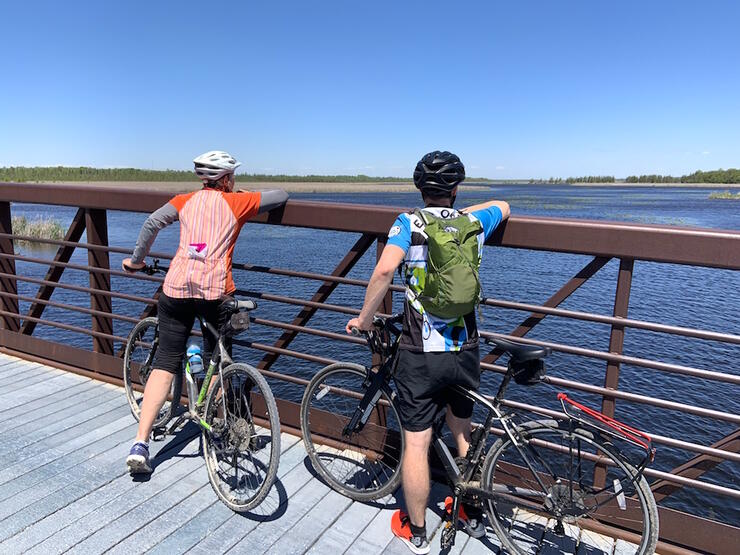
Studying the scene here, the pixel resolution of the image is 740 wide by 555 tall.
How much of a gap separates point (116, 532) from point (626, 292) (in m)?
2.92

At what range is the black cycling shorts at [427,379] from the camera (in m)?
2.51

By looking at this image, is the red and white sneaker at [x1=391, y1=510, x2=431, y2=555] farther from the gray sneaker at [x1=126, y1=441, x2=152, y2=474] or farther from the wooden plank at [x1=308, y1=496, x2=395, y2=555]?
the gray sneaker at [x1=126, y1=441, x2=152, y2=474]

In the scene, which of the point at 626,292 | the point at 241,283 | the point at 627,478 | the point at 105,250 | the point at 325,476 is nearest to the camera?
the point at 627,478

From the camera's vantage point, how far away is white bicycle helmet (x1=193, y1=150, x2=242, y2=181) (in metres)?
3.07

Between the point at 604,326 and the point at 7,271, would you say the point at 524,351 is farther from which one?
the point at 604,326

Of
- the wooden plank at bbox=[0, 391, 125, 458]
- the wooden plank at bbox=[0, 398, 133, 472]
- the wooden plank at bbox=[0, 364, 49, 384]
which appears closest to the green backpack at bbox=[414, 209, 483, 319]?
the wooden plank at bbox=[0, 398, 133, 472]

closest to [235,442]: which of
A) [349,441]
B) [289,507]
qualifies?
[289,507]

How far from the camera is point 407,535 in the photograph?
2752mm

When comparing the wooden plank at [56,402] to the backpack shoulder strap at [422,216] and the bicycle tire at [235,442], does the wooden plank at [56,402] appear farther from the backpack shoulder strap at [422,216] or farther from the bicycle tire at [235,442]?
the backpack shoulder strap at [422,216]

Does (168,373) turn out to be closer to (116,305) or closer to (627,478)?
(627,478)

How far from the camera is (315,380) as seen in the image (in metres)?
3.28

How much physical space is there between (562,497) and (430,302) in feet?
3.60

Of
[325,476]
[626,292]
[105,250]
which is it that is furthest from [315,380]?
[105,250]

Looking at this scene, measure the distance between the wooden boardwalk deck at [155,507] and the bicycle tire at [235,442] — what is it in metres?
0.10
